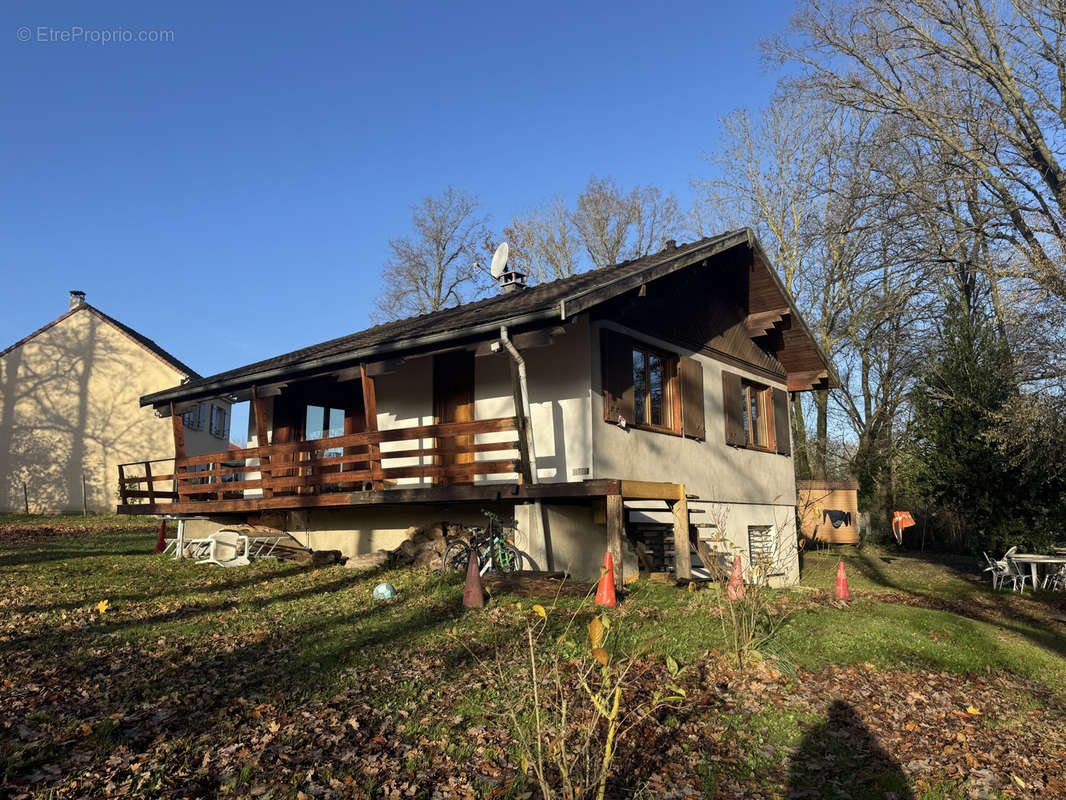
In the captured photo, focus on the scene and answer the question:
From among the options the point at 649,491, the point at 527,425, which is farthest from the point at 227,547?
the point at 649,491

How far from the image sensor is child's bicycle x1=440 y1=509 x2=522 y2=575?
36.8 feet

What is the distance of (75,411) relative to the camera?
1142 inches

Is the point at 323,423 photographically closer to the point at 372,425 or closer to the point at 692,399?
the point at 372,425

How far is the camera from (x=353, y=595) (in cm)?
1016

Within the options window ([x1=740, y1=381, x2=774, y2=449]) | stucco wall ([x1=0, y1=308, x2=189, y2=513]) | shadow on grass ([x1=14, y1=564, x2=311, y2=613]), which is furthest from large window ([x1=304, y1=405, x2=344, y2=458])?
stucco wall ([x1=0, y1=308, x2=189, y2=513])

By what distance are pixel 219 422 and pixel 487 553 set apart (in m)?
27.3

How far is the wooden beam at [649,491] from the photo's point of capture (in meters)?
10.1

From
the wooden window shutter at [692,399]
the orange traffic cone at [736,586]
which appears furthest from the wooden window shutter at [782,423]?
the orange traffic cone at [736,586]

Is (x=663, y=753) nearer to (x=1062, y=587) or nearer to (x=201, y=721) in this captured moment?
A: (x=201, y=721)

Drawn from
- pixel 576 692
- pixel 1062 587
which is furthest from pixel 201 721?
pixel 1062 587

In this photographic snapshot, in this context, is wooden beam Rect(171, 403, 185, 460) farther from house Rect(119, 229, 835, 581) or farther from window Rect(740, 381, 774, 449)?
window Rect(740, 381, 774, 449)

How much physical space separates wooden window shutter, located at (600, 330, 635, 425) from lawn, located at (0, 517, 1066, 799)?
3.17 metres

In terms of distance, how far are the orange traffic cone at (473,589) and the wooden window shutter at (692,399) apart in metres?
5.97

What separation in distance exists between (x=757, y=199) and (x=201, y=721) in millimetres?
26812
